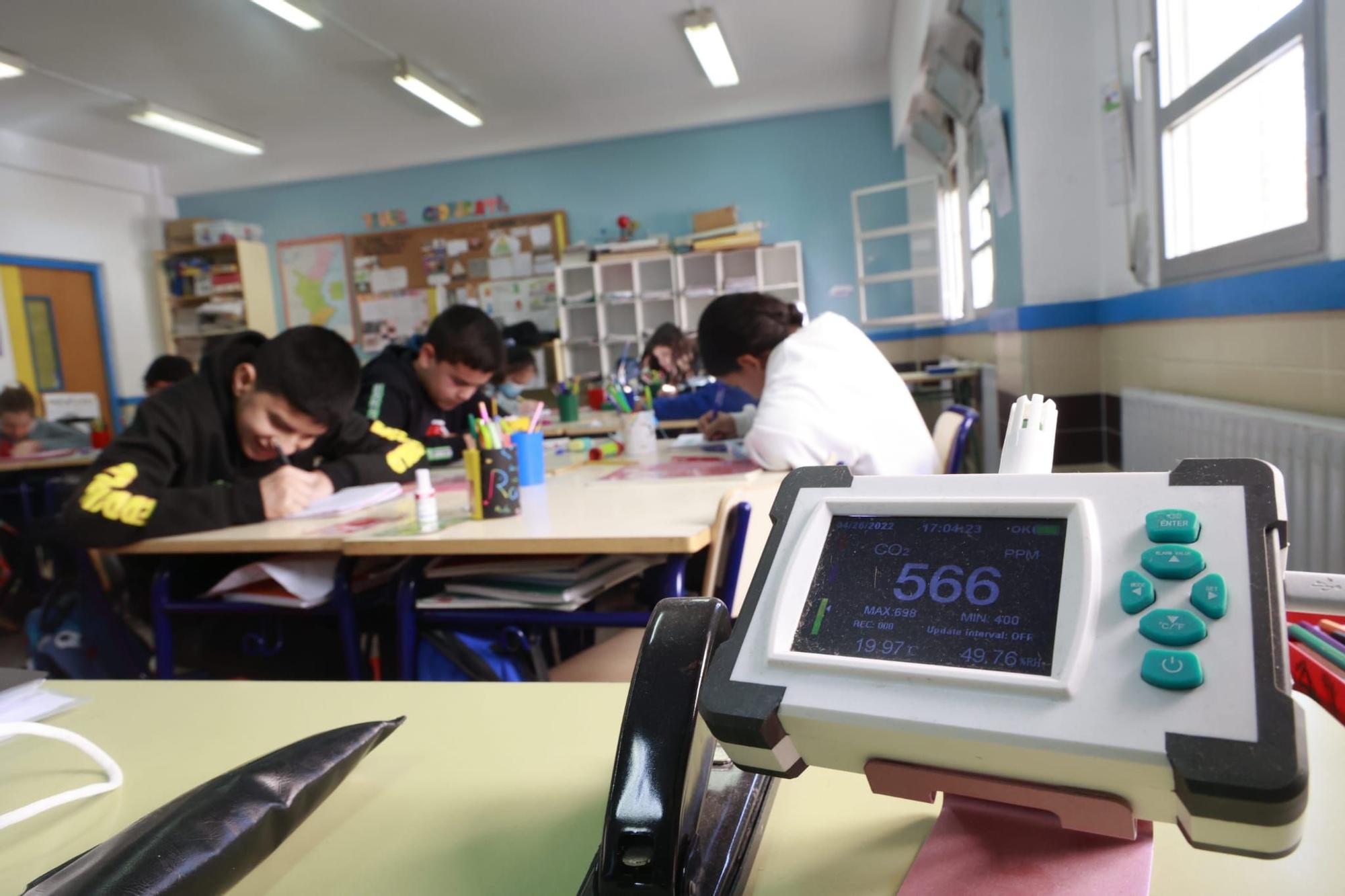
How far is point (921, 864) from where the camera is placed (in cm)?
40

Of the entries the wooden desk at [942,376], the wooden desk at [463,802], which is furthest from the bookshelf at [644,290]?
the wooden desk at [463,802]

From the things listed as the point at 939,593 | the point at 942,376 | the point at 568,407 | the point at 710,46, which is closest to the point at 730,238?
the point at 710,46

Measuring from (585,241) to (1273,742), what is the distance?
698 cm

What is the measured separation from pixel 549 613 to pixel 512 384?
331 centimetres

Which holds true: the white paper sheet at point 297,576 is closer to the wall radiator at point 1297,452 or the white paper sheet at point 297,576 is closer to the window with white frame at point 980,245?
the wall radiator at point 1297,452

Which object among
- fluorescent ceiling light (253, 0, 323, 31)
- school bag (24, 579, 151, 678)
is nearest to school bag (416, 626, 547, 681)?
school bag (24, 579, 151, 678)

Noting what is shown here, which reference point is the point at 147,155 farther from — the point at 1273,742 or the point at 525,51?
the point at 1273,742

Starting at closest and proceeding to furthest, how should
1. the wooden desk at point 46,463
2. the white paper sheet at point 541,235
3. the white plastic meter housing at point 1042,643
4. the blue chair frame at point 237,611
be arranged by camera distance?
the white plastic meter housing at point 1042,643 < the blue chair frame at point 237,611 < the wooden desk at point 46,463 < the white paper sheet at point 541,235

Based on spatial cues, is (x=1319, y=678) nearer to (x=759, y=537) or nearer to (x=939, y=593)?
(x=939, y=593)

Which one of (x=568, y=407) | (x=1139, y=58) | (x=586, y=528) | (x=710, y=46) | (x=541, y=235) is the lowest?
(x=586, y=528)

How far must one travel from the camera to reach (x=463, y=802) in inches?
20.3

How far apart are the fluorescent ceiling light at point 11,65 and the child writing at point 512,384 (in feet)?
10.3

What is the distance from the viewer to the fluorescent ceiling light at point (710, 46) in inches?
187

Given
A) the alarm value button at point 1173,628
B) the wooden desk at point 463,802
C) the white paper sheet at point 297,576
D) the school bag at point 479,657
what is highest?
the alarm value button at point 1173,628
